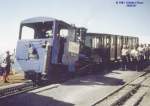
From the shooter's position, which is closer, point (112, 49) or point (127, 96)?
point (127, 96)

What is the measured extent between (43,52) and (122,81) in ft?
16.6

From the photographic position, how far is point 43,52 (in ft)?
38.3

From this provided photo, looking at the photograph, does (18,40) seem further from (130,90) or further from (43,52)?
(130,90)

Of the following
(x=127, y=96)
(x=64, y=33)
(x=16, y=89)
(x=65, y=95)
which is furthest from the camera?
(x=64, y=33)

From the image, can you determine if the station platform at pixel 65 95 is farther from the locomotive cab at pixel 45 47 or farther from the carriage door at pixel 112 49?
the carriage door at pixel 112 49

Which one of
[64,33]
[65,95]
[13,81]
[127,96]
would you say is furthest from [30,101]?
[64,33]

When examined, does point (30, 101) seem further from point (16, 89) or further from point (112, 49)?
point (112, 49)

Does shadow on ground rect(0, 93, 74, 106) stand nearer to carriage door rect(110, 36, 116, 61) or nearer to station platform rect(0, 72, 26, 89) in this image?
station platform rect(0, 72, 26, 89)

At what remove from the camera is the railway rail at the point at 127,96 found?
9.14 meters

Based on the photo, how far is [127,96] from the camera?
10.5 metres

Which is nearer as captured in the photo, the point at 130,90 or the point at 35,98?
the point at 35,98

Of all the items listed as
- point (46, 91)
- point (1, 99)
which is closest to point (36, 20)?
point (46, 91)

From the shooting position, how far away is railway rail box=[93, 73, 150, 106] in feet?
30.0

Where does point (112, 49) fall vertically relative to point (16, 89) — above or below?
above
